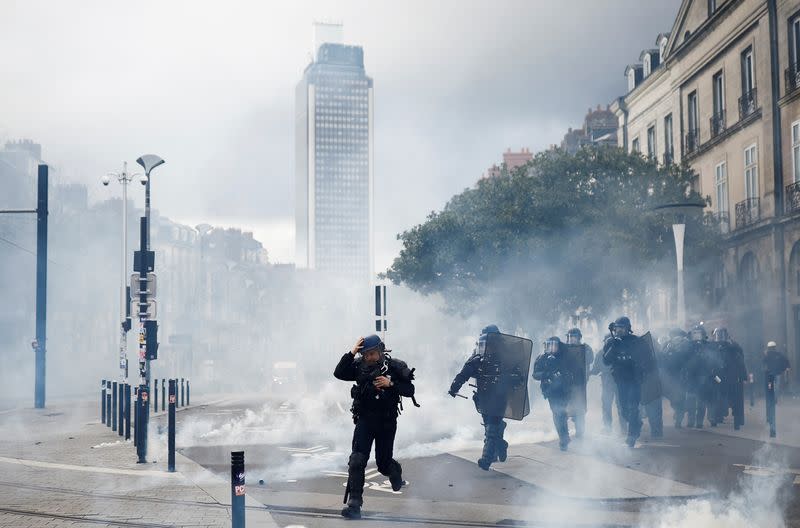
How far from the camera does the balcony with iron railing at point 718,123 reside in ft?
111

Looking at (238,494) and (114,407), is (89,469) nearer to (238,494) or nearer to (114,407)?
(114,407)

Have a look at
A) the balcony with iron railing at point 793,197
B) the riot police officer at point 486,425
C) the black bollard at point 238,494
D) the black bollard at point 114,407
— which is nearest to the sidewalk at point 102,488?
the black bollard at point 114,407

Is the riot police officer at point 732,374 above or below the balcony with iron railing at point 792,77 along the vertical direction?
below

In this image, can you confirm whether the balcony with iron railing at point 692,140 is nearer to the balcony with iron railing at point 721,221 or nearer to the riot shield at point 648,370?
the balcony with iron railing at point 721,221

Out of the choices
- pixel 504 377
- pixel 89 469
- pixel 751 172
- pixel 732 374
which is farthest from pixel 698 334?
pixel 751 172

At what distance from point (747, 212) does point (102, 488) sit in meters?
25.5

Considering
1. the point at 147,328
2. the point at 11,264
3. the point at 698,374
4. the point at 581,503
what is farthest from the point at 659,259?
the point at 11,264

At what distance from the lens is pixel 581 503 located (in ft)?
29.7

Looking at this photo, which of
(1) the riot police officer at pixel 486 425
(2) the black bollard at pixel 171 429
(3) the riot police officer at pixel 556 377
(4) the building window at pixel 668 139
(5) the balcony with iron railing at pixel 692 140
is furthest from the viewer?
(4) the building window at pixel 668 139

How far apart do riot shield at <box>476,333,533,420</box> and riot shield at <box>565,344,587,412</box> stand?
2785 mm

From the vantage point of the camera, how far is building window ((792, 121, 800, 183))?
27766 mm

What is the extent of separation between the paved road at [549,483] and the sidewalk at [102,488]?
0.50 m

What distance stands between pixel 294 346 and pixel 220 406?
6545 centimetres

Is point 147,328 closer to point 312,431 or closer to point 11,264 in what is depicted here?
point 312,431
